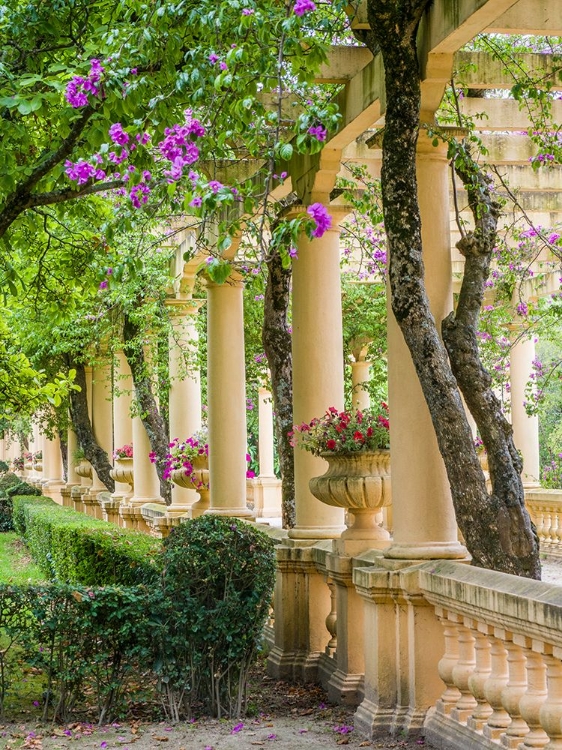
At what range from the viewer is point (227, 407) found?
1395 cm

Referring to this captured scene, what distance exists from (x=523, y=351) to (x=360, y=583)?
1358 centimetres

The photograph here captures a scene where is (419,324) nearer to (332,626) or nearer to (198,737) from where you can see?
(198,737)

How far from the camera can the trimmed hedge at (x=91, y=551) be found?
11227 millimetres

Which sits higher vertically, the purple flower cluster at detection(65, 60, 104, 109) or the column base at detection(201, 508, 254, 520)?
the purple flower cluster at detection(65, 60, 104, 109)

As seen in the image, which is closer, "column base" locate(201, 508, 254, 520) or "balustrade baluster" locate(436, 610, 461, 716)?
"balustrade baluster" locate(436, 610, 461, 716)

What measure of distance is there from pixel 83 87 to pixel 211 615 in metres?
3.99

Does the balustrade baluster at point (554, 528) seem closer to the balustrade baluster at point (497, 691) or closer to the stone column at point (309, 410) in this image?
the stone column at point (309, 410)

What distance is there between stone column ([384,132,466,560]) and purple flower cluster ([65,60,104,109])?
2496 mm

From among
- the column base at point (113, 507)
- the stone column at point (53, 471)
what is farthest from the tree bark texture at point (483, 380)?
the stone column at point (53, 471)

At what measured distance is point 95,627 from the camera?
855 cm

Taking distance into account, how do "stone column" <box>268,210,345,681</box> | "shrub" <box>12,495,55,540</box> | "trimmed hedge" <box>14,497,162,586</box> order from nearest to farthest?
"stone column" <box>268,210,345,681</box>, "trimmed hedge" <box>14,497,162,586</box>, "shrub" <box>12,495,55,540</box>

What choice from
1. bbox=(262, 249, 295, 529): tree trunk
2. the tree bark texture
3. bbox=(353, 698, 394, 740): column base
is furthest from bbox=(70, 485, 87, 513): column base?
the tree bark texture

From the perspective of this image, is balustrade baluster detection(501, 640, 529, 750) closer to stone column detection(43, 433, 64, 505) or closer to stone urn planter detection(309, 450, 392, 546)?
stone urn planter detection(309, 450, 392, 546)

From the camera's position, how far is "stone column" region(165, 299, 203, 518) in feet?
58.1
